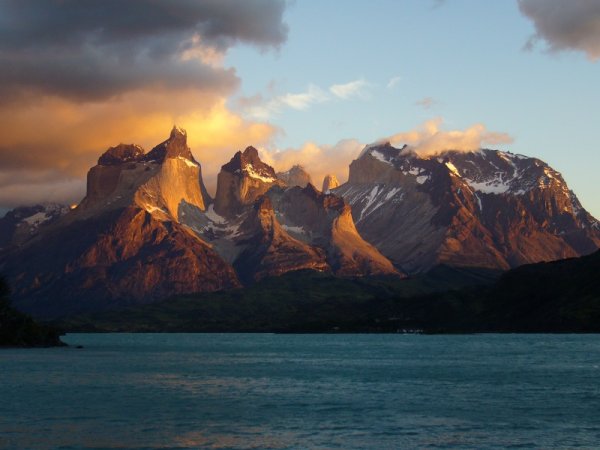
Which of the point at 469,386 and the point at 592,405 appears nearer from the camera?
the point at 592,405

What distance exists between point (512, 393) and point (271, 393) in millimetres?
40461

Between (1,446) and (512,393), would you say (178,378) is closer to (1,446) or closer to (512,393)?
(512,393)

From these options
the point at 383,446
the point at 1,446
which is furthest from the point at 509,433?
the point at 1,446

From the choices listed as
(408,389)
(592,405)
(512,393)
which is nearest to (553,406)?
(592,405)

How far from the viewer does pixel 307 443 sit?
341 ft

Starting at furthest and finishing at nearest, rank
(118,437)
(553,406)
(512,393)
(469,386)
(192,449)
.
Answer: (469,386) < (512,393) < (553,406) < (118,437) < (192,449)

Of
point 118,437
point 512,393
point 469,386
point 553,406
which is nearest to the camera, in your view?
point 118,437

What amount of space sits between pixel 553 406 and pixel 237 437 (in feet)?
174

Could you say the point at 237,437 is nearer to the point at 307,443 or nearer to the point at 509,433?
the point at 307,443

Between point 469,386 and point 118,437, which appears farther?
point 469,386

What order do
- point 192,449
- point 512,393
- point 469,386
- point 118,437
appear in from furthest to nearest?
point 469,386
point 512,393
point 118,437
point 192,449

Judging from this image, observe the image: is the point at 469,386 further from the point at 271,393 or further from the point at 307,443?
the point at 307,443

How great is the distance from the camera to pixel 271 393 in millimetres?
162500

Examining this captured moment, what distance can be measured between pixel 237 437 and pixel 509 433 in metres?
31.5
